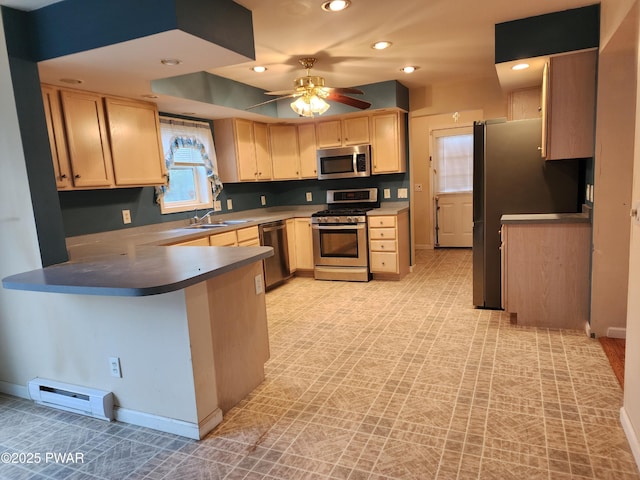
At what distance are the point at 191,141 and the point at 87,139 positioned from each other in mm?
1477

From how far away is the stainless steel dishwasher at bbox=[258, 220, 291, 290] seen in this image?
4.69m

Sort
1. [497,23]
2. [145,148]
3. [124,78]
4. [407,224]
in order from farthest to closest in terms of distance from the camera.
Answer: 1. [407,224]
2. [145,148]
3. [497,23]
4. [124,78]

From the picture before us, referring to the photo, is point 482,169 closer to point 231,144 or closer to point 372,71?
point 372,71

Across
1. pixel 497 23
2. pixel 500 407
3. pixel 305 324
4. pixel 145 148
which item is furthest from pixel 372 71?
pixel 500 407

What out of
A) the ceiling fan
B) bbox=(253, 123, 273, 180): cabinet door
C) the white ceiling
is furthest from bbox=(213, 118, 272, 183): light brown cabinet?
the ceiling fan

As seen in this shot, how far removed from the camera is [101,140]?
314cm

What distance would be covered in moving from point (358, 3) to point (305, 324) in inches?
98.6

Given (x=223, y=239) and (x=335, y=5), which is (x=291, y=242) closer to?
(x=223, y=239)

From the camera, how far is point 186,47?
7.20ft

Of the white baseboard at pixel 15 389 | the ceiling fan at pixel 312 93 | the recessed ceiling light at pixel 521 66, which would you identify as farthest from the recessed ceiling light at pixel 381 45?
the white baseboard at pixel 15 389

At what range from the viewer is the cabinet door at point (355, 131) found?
508cm

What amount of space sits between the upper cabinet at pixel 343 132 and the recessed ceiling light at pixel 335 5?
8.11ft

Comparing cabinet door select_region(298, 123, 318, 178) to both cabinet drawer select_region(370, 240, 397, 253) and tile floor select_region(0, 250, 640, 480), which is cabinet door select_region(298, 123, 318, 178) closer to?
cabinet drawer select_region(370, 240, 397, 253)

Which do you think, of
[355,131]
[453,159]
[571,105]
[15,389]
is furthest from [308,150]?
[15,389]
